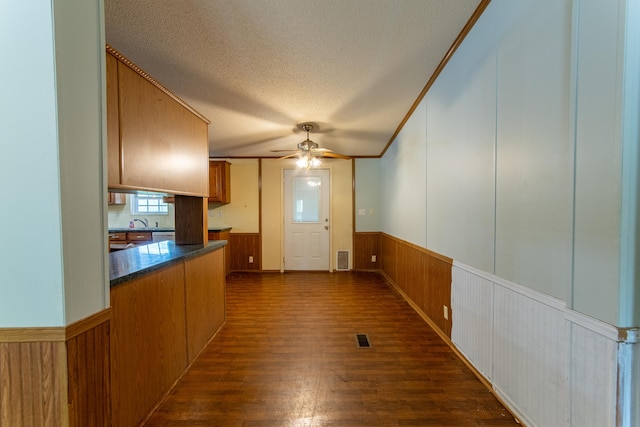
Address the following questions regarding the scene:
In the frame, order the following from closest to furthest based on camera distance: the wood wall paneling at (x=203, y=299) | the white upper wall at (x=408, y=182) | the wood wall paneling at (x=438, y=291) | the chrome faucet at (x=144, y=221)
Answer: the wood wall paneling at (x=203, y=299) → the wood wall paneling at (x=438, y=291) → the white upper wall at (x=408, y=182) → the chrome faucet at (x=144, y=221)

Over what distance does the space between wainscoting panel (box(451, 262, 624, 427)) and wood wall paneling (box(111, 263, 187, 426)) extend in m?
2.03

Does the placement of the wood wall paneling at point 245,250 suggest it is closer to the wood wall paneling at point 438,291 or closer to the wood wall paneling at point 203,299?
the wood wall paneling at point 203,299

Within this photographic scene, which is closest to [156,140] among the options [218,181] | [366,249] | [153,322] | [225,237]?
[153,322]

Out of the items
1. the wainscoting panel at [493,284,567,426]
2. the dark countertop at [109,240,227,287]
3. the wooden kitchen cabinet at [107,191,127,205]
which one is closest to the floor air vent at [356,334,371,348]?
the wainscoting panel at [493,284,567,426]

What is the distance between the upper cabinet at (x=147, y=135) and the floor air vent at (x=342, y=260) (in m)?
3.10

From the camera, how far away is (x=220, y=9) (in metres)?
1.59

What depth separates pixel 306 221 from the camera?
4758 mm

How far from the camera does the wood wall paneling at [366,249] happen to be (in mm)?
4715

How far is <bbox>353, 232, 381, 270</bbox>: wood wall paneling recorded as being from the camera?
4715 millimetres

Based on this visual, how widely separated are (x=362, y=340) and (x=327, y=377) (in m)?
0.59

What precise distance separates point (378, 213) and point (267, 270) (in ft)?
7.76

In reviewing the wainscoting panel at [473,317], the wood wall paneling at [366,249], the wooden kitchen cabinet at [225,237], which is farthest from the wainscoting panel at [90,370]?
the wood wall paneling at [366,249]

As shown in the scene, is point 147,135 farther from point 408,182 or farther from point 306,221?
point 306,221

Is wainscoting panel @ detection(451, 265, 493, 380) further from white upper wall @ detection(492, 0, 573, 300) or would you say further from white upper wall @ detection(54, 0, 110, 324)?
white upper wall @ detection(54, 0, 110, 324)
